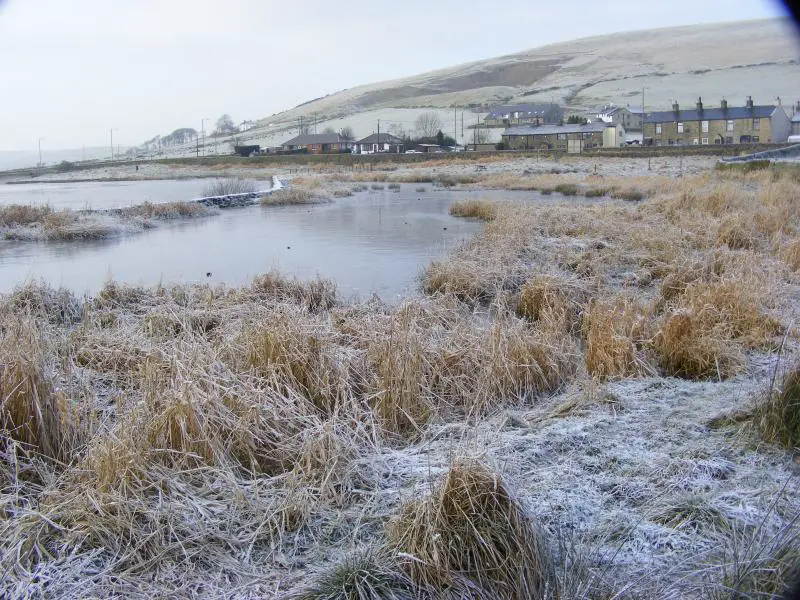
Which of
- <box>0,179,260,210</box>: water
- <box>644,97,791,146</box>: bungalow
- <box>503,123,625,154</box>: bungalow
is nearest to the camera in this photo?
<box>0,179,260,210</box>: water

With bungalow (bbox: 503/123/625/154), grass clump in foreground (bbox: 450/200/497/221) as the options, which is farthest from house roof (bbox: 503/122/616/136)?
grass clump in foreground (bbox: 450/200/497/221)

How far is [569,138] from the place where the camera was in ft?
240

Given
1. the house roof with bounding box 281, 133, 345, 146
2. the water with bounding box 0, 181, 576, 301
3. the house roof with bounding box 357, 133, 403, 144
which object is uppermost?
the house roof with bounding box 281, 133, 345, 146

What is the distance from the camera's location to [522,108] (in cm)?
9869

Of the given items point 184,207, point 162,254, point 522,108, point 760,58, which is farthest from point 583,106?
point 162,254

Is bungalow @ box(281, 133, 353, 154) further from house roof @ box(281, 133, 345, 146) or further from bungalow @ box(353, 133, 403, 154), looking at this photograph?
bungalow @ box(353, 133, 403, 154)

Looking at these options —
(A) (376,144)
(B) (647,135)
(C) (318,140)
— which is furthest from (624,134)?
(C) (318,140)

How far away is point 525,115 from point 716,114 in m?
31.7

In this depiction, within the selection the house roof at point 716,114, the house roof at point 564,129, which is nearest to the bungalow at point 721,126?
the house roof at point 716,114

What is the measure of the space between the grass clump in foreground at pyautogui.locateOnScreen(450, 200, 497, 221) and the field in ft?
36.9

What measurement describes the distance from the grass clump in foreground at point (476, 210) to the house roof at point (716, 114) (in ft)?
191

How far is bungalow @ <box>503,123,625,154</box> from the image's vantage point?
7131 cm

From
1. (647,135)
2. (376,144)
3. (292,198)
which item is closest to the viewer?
(292,198)

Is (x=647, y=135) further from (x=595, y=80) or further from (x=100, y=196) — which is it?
(x=595, y=80)
